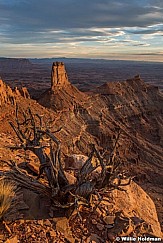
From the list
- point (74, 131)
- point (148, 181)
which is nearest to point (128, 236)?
point (148, 181)

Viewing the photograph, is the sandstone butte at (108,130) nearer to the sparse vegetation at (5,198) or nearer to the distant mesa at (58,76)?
the distant mesa at (58,76)

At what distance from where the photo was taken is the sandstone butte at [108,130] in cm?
740

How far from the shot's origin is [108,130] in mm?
38250

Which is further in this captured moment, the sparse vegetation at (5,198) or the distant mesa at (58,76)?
the distant mesa at (58,76)

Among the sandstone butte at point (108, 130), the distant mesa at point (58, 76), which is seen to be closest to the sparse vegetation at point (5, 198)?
the sandstone butte at point (108, 130)

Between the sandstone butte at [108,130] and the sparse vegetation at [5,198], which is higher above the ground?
the sparse vegetation at [5,198]

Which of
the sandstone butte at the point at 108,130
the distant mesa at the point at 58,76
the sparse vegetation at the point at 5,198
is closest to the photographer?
the sparse vegetation at the point at 5,198

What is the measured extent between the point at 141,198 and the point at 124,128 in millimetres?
30205

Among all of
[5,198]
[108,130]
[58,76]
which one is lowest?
[108,130]

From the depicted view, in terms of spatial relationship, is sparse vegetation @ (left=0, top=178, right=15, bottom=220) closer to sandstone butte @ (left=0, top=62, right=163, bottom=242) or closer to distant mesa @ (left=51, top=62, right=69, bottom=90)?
sandstone butte @ (left=0, top=62, right=163, bottom=242)

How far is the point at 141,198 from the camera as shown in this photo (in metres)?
12.0

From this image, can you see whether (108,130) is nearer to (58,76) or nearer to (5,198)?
(58,76)

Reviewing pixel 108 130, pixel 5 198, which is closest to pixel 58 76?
pixel 108 130

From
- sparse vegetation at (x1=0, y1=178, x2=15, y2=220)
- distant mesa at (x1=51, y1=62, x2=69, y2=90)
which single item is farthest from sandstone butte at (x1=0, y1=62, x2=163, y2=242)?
sparse vegetation at (x1=0, y1=178, x2=15, y2=220)
